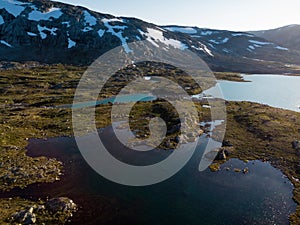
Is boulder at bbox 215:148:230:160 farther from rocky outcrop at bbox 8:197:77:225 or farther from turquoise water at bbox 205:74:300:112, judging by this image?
turquoise water at bbox 205:74:300:112

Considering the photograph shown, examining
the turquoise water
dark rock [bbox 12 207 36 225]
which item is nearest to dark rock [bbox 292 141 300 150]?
the turquoise water

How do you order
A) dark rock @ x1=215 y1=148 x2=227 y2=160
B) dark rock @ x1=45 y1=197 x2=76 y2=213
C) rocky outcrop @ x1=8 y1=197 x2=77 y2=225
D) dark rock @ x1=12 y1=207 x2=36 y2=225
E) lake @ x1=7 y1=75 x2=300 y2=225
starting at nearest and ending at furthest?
dark rock @ x1=12 y1=207 x2=36 y2=225
rocky outcrop @ x1=8 y1=197 x2=77 y2=225
dark rock @ x1=45 y1=197 x2=76 y2=213
lake @ x1=7 y1=75 x2=300 y2=225
dark rock @ x1=215 y1=148 x2=227 y2=160

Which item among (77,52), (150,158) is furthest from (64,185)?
(77,52)

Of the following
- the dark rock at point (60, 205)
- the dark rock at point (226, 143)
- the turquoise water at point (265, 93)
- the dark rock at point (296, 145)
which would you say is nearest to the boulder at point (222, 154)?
the dark rock at point (226, 143)

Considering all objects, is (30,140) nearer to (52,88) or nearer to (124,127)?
(124,127)

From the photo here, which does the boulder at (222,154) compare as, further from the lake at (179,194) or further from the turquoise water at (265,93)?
the turquoise water at (265,93)

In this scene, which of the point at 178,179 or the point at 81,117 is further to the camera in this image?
the point at 81,117

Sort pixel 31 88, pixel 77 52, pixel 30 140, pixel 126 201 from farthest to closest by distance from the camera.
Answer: pixel 77 52 < pixel 31 88 < pixel 30 140 < pixel 126 201

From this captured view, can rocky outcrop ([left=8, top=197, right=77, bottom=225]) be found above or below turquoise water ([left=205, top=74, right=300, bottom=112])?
below

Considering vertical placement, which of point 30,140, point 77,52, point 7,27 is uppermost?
point 7,27
